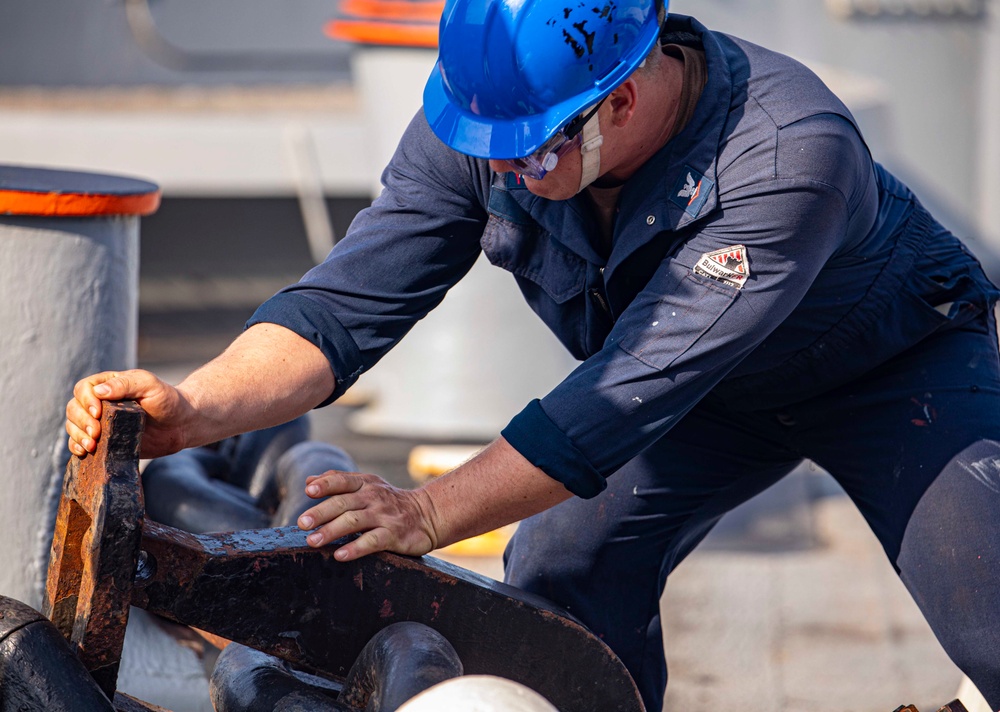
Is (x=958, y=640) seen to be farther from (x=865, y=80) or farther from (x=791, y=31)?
(x=865, y=80)

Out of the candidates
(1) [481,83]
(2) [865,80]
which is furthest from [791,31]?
(1) [481,83]

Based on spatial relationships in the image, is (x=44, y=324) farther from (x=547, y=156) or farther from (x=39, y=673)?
(x=547, y=156)

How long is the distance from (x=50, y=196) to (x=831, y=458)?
149cm

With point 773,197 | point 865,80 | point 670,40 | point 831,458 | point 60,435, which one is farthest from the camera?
point 865,80

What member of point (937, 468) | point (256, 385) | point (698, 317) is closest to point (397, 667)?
point (256, 385)

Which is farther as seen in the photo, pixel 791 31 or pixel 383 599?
pixel 791 31

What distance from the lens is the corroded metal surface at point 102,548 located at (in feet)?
4.43

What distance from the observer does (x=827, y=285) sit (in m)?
1.78

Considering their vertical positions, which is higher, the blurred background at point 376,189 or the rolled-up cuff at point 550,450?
the rolled-up cuff at point 550,450

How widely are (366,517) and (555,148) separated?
0.58 meters

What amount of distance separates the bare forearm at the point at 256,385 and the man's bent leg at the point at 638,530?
0.57 m

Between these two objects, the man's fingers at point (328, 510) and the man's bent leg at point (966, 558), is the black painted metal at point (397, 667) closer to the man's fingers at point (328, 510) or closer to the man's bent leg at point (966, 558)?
the man's fingers at point (328, 510)

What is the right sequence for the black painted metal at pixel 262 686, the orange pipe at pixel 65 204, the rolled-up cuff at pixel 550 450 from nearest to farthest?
the black painted metal at pixel 262 686
the rolled-up cuff at pixel 550 450
the orange pipe at pixel 65 204

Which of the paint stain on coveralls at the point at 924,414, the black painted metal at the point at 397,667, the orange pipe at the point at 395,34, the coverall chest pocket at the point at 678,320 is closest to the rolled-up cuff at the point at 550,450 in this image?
the coverall chest pocket at the point at 678,320
